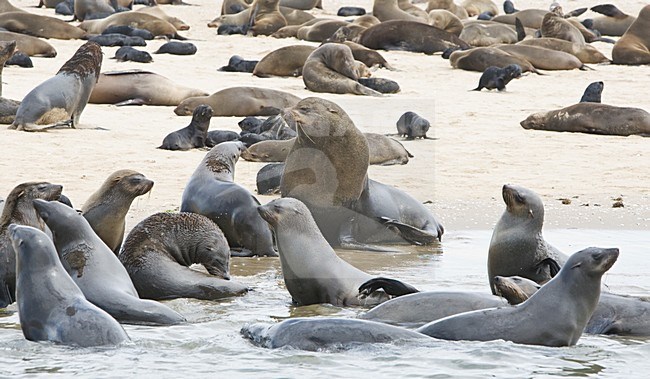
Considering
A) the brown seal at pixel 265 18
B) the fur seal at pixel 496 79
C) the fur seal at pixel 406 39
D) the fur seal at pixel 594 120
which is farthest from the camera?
the brown seal at pixel 265 18

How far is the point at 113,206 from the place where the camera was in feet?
20.1

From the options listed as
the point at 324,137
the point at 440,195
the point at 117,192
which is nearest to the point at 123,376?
the point at 117,192

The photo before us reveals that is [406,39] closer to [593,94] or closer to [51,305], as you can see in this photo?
[593,94]

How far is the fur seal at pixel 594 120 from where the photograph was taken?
12086 millimetres

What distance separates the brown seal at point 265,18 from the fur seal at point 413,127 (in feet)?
34.9

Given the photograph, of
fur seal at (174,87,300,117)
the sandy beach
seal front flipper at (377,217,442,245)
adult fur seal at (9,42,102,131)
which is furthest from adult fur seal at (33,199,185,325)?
fur seal at (174,87,300,117)

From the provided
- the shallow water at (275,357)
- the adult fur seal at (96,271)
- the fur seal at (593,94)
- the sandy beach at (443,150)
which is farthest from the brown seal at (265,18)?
the shallow water at (275,357)

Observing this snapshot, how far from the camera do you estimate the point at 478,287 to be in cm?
602

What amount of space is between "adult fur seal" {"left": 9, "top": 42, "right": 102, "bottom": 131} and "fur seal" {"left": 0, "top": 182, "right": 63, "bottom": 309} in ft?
18.1

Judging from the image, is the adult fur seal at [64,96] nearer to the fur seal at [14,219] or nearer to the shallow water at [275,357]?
the fur seal at [14,219]

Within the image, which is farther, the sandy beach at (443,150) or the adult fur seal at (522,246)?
the sandy beach at (443,150)

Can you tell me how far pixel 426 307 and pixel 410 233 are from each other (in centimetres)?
238

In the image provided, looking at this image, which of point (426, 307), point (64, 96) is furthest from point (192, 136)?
point (426, 307)

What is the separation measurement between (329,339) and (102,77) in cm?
918
